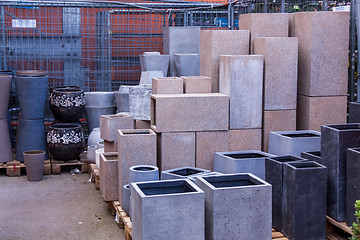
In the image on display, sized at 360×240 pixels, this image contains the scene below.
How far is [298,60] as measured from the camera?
6164 millimetres

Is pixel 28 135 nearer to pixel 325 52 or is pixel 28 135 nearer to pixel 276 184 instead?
pixel 325 52

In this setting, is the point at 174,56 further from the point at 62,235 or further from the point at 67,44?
the point at 62,235

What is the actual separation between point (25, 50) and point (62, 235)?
4.36 meters

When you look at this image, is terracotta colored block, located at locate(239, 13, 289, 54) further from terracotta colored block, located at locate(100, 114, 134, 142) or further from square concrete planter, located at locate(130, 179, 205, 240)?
square concrete planter, located at locate(130, 179, 205, 240)

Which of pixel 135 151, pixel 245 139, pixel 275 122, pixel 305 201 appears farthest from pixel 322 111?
pixel 135 151

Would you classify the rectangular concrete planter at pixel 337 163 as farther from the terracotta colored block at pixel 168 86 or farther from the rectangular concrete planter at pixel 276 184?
the terracotta colored block at pixel 168 86

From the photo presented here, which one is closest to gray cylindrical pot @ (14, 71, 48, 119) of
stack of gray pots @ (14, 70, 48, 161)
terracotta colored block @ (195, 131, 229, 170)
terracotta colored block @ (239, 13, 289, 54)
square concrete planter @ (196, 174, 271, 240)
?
stack of gray pots @ (14, 70, 48, 161)

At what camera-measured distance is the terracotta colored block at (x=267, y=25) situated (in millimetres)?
6188

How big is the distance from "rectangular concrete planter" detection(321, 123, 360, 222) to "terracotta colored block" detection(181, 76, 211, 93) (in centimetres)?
176

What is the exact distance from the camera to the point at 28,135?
7844 mm

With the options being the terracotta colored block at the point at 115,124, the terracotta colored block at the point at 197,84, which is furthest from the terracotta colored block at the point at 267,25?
the terracotta colored block at the point at 115,124

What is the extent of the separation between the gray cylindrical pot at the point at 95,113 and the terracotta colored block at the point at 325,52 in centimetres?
366

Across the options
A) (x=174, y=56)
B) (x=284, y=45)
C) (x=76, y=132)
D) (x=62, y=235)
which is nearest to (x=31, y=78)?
(x=76, y=132)

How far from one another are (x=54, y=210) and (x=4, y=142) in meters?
2.07
